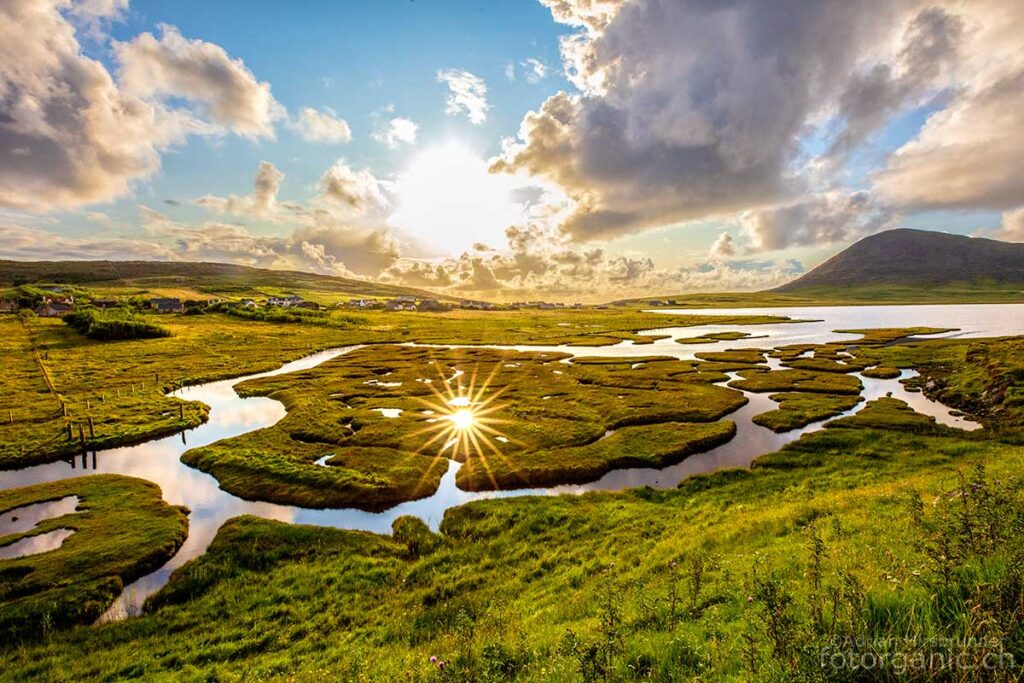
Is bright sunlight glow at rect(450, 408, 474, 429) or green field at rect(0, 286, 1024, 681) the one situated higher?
green field at rect(0, 286, 1024, 681)

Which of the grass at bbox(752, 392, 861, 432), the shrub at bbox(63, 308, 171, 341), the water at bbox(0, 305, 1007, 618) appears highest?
the shrub at bbox(63, 308, 171, 341)

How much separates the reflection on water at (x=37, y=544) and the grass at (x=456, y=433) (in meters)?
8.82

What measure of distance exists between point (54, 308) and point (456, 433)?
214m

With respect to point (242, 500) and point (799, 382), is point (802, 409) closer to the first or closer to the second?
point (799, 382)

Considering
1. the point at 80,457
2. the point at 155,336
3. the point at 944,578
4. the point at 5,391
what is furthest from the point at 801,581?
the point at 155,336

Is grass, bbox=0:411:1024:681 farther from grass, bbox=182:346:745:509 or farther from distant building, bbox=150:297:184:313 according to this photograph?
distant building, bbox=150:297:184:313

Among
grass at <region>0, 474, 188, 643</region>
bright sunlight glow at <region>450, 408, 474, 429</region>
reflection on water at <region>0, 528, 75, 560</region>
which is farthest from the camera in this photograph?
bright sunlight glow at <region>450, 408, 474, 429</region>

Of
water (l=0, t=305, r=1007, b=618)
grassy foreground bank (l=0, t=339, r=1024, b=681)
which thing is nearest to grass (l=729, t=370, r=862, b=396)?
water (l=0, t=305, r=1007, b=618)

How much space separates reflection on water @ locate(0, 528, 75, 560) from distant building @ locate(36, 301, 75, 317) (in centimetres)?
19361

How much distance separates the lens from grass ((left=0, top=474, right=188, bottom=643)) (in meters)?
18.8

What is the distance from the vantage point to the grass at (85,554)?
18828 mm

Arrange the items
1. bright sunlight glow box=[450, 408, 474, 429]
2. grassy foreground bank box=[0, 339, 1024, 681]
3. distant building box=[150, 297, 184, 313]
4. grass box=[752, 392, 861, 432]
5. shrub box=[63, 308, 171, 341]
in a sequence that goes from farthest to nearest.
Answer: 1. distant building box=[150, 297, 184, 313]
2. shrub box=[63, 308, 171, 341]
3. bright sunlight glow box=[450, 408, 474, 429]
4. grass box=[752, 392, 861, 432]
5. grassy foreground bank box=[0, 339, 1024, 681]

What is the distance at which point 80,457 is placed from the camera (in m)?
38.5

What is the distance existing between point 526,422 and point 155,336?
384 feet
